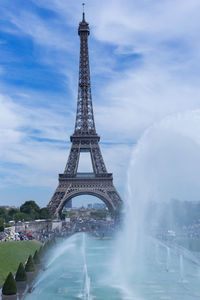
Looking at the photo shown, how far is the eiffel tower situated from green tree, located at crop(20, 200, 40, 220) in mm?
4152

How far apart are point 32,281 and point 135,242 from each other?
20511 millimetres

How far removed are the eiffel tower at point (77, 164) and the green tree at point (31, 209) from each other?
13.6 ft

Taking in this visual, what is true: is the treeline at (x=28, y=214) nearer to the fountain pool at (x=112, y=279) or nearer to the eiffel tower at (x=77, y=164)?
the eiffel tower at (x=77, y=164)

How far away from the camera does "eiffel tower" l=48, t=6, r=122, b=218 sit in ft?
283

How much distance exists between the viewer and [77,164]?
302 feet

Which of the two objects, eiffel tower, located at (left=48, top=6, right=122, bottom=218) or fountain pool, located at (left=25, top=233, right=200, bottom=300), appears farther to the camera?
eiffel tower, located at (left=48, top=6, right=122, bottom=218)

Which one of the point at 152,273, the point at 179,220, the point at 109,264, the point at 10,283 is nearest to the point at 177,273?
the point at 152,273

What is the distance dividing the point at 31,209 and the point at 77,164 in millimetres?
15964

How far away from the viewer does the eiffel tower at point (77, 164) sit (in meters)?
86.4

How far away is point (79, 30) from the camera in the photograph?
95938 millimetres

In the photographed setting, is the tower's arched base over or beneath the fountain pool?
over

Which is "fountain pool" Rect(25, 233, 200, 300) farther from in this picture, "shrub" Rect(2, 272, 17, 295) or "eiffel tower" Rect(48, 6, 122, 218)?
"eiffel tower" Rect(48, 6, 122, 218)

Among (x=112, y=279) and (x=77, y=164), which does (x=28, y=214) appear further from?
(x=112, y=279)

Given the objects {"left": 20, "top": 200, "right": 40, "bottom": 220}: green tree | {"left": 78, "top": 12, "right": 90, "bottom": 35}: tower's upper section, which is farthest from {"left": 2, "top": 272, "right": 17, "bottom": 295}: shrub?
{"left": 78, "top": 12, "right": 90, "bottom": 35}: tower's upper section
